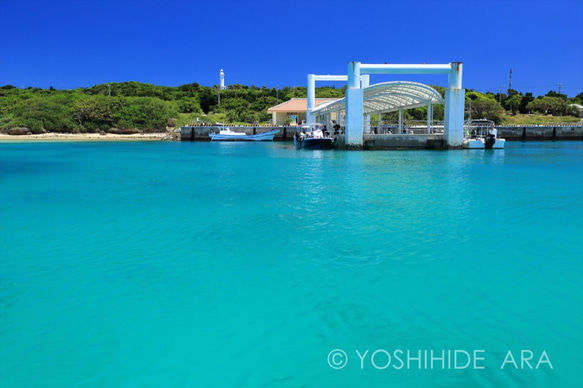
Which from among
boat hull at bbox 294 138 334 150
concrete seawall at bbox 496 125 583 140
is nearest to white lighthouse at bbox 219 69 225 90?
concrete seawall at bbox 496 125 583 140

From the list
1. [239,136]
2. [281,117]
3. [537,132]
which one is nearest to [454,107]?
[239,136]

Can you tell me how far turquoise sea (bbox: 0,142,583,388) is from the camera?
4.96 metres

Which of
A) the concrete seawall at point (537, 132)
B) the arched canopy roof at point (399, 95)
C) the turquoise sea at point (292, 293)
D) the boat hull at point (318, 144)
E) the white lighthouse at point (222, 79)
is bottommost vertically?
the turquoise sea at point (292, 293)

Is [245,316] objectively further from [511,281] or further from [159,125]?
[159,125]

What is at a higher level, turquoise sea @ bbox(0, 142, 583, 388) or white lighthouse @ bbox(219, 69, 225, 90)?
white lighthouse @ bbox(219, 69, 225, 90)

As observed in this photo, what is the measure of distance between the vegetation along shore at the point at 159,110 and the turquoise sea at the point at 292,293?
192 feet

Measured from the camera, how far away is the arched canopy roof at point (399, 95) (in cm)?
3416

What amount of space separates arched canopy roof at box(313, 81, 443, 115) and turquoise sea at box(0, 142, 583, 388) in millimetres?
21190

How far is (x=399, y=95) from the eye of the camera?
37.8 meters

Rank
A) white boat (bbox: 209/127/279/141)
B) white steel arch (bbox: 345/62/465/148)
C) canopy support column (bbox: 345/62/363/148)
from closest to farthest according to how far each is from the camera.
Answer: white steel arch (bbox: 345/62/465/148)
canopy support column (bbox: 345/62/363/148)
white boat (bbox: 209/127/279/141)

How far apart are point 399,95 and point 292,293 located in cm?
3343

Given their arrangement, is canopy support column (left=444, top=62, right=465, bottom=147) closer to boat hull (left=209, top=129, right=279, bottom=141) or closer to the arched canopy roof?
the arched canopy roof

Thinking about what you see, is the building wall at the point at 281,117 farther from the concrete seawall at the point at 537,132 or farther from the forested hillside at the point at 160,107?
the concrete seawall at the point at 537,132

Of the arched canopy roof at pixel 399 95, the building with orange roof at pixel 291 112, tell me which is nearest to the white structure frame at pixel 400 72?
the arched canopy roof at pixel 399 95
